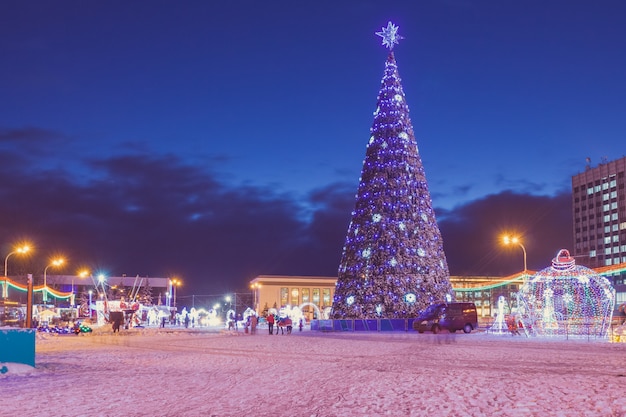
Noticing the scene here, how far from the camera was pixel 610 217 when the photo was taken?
149250 millimetres

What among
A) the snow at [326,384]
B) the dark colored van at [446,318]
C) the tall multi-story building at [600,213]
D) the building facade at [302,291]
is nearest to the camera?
the snow at [326,384]

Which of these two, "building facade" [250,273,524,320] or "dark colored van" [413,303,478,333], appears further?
"building facade" [250,273,524,320]

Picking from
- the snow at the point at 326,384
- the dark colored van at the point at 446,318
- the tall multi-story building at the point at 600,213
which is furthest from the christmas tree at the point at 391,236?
the tall multi-story building at the point at 600,213

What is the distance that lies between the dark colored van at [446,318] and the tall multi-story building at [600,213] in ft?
376

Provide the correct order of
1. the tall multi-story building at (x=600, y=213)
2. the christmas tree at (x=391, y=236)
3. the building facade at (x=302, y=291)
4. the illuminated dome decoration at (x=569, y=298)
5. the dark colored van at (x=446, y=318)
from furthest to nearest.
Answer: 1. the tall multi-story building at (x=600, y=213)
2. the building facade at (x=302, y=291)
3. the christmas tree at (x=391, y=236)
4. the dark colored van at (x=446, y=318)
5. the illuminated dome decoration at (x=569, y=298)

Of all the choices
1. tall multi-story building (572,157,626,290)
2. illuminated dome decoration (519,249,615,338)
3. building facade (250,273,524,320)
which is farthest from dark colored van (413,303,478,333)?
tall multi-story building (572,157,626,290)

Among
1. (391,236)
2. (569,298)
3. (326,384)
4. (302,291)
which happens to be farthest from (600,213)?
(326,384)

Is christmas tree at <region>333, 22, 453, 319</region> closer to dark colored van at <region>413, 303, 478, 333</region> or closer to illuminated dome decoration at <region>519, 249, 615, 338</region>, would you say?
dark colored van at <region>413, 303, 478, 333</region>

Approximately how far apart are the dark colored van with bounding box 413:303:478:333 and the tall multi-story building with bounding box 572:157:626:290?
376 ft

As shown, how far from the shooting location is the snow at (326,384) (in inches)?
402

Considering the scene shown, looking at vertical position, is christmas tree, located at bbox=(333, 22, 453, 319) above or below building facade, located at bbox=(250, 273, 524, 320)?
above

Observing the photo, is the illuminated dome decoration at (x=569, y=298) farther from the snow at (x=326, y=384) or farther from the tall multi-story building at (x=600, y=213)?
the tall multi-story building at (x=600, y=213)

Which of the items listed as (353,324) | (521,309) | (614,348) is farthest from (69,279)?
(614,348)

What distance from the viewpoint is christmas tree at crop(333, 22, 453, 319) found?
39469 millimetres
